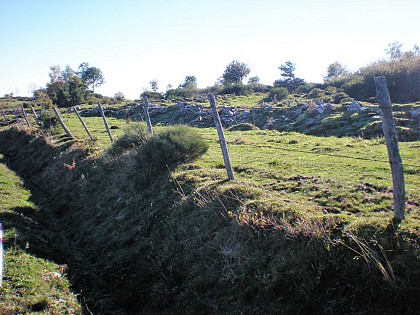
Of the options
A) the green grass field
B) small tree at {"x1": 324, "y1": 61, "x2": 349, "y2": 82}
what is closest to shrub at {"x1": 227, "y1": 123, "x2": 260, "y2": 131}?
the green grass field

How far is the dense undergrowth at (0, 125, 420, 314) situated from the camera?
4660 mm

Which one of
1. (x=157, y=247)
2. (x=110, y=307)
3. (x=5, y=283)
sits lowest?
(x=110, y=307)

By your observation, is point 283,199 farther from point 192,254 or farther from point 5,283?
point 5,283

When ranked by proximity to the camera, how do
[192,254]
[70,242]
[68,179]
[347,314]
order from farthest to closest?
[68,179] → [70,242] → [192,254] → [347,314]

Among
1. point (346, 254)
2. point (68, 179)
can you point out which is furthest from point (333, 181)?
point (68, 179)

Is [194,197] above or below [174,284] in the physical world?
above

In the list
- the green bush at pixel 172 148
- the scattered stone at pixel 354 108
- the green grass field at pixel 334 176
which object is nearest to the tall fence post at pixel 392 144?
the green grass field at pixel 334 176

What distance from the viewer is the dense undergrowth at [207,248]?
15.3 feet

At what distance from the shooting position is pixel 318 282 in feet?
16.0

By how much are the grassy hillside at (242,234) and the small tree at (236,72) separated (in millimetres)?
79220

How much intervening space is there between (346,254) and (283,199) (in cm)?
240

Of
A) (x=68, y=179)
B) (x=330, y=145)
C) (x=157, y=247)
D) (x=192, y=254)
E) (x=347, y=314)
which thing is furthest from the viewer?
(x=68, y=179)

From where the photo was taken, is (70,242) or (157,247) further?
(70,242)

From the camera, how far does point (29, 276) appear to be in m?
7.10
